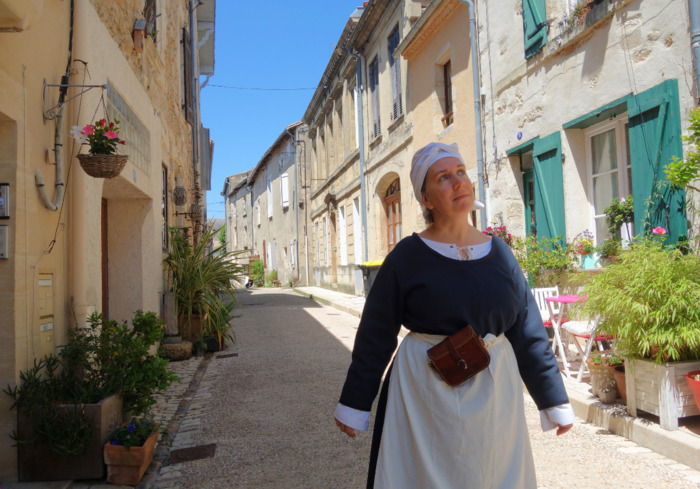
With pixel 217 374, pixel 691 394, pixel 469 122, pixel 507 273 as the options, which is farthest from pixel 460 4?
pixel 507 273

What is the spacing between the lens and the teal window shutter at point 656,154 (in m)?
5.00

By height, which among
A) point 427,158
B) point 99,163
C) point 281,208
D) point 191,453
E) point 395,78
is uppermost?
point 395,78

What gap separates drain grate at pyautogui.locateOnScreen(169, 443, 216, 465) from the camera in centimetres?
388

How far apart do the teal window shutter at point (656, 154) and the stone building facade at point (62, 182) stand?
4.46 metres

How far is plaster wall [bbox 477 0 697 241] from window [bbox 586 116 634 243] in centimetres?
8

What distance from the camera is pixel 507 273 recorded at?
204cm

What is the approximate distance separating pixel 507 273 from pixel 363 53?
47.6 ft

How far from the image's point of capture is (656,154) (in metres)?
5.18

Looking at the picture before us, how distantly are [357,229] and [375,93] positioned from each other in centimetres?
398

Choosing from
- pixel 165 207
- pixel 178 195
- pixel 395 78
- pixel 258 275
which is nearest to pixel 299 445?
pixel 165 207

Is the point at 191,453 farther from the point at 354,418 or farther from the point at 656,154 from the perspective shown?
the point at 656,154

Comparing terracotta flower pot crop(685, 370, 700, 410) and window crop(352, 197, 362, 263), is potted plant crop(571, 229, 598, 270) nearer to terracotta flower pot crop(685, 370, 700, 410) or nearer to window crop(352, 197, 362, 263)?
terracotta flower pot crop(685, 370, 700, 410)

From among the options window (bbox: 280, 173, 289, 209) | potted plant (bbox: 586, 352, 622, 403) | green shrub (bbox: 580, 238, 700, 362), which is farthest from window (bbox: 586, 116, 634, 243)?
window (bbox: 280, 173, 289, 209)

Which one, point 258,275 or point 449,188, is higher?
point 449,188
